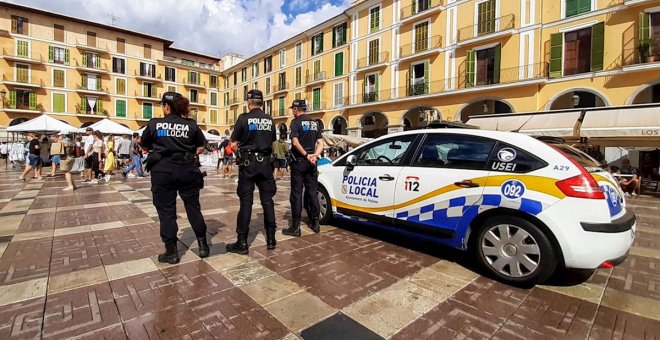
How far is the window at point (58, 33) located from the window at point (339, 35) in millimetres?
30520

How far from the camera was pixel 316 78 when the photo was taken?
1241 inches

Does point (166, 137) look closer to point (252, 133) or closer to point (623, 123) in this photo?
point (252, 133)

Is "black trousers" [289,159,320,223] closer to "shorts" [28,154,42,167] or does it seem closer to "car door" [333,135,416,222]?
"car door" [333,135,416,222]

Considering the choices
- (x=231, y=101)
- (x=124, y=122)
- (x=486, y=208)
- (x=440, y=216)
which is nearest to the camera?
(x=486, y=208)

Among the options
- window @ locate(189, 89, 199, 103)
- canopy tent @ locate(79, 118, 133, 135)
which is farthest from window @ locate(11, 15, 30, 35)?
canopy tent @ locate(79, 118, 133, 135)

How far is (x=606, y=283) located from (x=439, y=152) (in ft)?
6.51

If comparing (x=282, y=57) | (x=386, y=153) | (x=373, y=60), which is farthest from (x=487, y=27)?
(x=282, y=57)

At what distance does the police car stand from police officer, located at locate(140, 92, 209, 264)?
2.18 m

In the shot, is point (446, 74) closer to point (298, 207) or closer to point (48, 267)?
point (298, 207)

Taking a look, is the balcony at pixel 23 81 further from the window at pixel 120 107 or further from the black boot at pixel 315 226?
the black boot at pixel 315 226

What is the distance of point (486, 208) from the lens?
3.17 meters

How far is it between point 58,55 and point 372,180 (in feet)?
150

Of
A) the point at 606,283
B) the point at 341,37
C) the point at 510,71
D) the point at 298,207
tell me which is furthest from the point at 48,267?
the point at 341,37

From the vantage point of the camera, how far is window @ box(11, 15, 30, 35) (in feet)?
112
